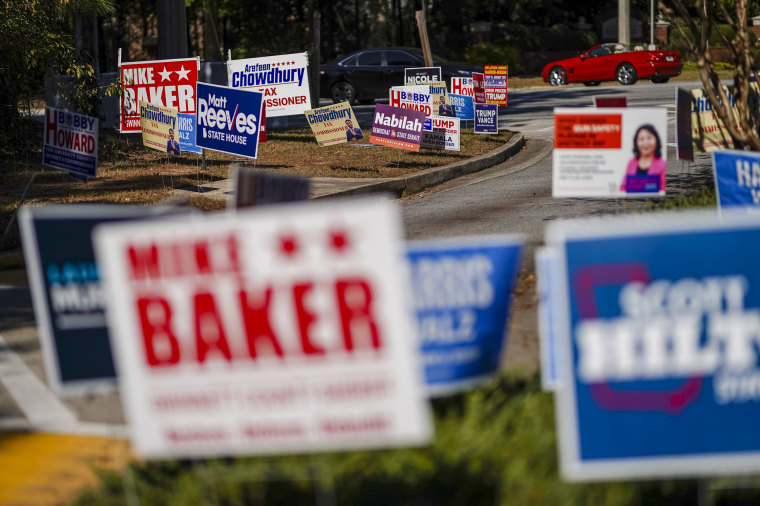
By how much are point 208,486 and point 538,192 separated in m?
10.6

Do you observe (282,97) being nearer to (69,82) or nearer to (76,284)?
(69,82)

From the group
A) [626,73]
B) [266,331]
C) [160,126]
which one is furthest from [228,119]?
[626,73]

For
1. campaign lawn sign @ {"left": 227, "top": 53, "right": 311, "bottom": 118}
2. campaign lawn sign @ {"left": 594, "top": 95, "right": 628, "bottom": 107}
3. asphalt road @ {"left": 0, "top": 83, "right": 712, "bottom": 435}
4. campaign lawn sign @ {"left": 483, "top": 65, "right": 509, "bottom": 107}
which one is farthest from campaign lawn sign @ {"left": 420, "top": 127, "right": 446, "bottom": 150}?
campaign lawn sign @ {"left": 594, "top": 95, "right": 628, "bottom": 107}

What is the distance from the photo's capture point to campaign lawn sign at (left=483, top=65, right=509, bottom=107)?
2105 cm

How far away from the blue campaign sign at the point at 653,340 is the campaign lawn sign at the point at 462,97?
16.6m

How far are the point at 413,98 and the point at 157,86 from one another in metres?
4.72

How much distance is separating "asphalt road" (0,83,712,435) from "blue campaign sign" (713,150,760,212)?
158 cm

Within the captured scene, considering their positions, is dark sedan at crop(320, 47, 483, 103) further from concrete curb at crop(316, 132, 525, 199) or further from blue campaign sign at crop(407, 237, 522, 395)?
blue campaign sign at crop(407, 237, 522, 395)

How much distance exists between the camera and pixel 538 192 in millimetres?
14219

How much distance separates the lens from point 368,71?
29859mm

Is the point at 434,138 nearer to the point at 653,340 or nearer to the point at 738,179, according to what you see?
the point at 738,179

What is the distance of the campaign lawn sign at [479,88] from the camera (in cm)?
2052

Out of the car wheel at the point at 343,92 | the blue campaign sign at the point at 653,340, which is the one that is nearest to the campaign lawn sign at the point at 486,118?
the car wheel at the point at 343,92

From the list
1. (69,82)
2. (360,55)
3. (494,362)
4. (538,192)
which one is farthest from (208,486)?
(360,55)
